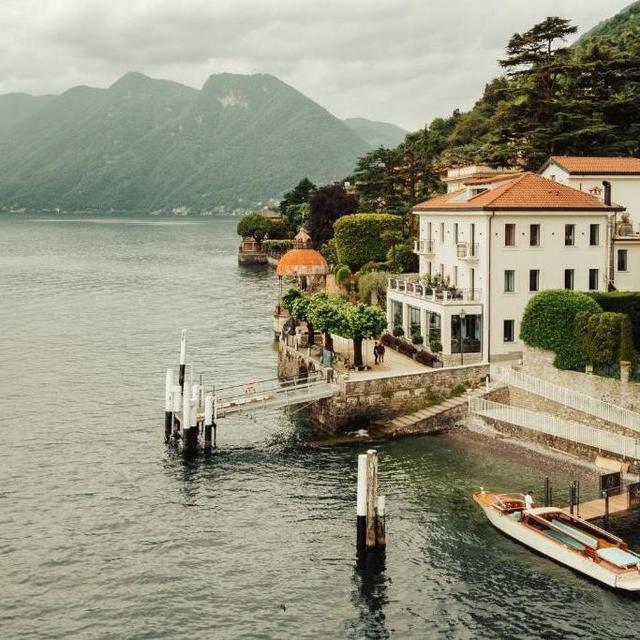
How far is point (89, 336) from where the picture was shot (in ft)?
263

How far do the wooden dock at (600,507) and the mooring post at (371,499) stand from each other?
24.9 ft

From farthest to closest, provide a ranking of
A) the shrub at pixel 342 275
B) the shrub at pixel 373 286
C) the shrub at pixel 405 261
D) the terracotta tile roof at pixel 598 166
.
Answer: the shrub at pixel 342 275 < the shrub at pixel 405 261 < the shrub at pixel 373 286 < the terracotta tile roof at pixel 598 166

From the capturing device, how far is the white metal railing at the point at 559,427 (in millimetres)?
38469

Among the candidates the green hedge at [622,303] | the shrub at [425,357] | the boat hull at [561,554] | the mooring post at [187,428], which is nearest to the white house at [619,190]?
the green hedge at [622,303]

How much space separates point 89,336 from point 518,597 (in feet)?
193

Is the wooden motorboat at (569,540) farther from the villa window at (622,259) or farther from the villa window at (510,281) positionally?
the villa window at (622,259)

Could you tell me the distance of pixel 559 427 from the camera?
136 feet

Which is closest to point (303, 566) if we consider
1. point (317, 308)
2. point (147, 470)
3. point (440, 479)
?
point (440, 479)

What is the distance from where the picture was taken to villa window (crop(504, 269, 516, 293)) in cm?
5212

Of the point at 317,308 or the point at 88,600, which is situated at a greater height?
the point at 317,308

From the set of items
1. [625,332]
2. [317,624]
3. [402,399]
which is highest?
[625,332]

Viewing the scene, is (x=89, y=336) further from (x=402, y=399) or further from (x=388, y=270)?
(x=402, y=399)

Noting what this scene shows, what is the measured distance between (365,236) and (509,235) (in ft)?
155

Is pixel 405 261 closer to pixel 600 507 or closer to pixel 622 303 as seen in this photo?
pixel 622 303
